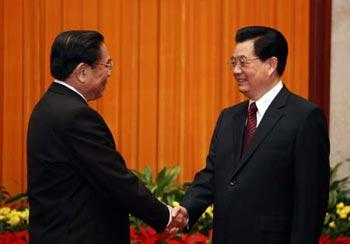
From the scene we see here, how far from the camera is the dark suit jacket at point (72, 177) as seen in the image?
376 cm

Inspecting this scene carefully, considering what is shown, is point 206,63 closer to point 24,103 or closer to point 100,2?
point 100,2

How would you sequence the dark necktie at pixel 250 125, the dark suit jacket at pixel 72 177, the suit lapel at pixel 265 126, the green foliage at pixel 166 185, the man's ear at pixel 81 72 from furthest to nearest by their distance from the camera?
the green foliage at pixel 166 185
the dark necktie at pixel 250 125
the suit lapel at pixel 265 126
the man's ear at pixel 81 72
the dark suit jacket at pixel 72 177

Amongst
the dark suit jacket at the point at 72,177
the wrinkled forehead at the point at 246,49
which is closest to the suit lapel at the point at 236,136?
the wrinkled forehead at the point at 246,49

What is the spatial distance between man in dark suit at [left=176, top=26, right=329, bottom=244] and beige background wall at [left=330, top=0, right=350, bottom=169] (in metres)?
2.05

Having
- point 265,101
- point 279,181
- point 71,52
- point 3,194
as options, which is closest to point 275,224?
point 279,181

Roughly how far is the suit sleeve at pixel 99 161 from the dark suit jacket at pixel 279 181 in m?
0.44

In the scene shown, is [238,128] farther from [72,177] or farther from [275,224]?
[72,177]

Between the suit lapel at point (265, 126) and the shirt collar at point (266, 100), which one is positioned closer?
the suit lapel at point (265, 126)

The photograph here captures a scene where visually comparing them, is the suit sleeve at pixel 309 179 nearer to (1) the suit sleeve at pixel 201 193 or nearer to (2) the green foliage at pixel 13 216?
(1) the suit sleeve at pixel 201 193

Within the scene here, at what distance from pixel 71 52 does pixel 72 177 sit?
547 millimetres

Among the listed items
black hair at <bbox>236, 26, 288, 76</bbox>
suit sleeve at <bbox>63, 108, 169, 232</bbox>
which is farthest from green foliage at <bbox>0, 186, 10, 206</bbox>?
black hair at <bbox>236, 26, 288, 76</bbox>

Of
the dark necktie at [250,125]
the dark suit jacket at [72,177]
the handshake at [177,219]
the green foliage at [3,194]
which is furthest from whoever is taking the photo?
the green foliage at [3,194]

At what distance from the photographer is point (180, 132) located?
6508mm

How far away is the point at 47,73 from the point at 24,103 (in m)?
0.29
